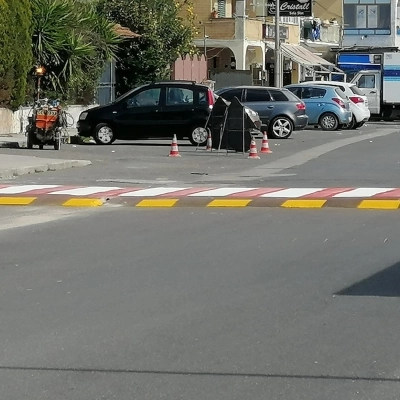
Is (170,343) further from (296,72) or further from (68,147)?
(296,72)

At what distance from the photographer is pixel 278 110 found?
96.3ft

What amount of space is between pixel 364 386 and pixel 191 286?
3.10 meters

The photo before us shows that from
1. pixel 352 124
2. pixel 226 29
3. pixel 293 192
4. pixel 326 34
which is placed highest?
pixel 326 34

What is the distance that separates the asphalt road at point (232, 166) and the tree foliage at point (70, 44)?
4.41m

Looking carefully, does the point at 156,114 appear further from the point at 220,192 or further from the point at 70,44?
the point at 220,192

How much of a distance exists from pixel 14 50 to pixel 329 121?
12.1 metres

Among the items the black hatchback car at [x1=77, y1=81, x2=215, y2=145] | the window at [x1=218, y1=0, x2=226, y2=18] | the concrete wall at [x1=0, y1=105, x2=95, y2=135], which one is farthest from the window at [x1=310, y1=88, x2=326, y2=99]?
the window at [x1=218, y1=0, x2=226, y2=18]

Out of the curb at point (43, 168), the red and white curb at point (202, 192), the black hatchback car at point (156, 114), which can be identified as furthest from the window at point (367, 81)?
the red and white curb at point (202, 192)

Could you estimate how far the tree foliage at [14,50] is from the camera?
89.5ft

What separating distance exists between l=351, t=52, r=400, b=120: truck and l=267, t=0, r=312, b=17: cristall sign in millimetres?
4342

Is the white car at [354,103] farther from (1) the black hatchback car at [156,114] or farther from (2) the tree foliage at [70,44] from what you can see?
(1) the black hatchback car at [156,114]

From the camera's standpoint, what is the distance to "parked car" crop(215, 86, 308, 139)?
1155 inches

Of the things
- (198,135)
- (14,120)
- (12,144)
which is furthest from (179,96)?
(14,120)

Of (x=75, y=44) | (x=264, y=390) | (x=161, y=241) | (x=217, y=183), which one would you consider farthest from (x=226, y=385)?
(x=75, y=44)
